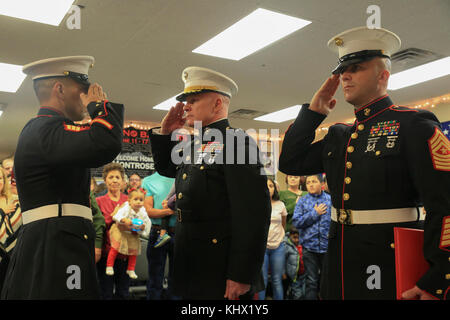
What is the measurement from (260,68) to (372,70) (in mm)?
4527

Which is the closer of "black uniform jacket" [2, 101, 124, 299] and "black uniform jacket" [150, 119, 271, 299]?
"black uniform jacket" [2, 101, 124, 299]

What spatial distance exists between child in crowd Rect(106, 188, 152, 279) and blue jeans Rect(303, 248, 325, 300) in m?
1.86

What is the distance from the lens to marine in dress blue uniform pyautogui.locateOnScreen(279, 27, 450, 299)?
4.86 feet

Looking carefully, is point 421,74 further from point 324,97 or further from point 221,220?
point 221,220

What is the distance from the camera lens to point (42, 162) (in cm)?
179

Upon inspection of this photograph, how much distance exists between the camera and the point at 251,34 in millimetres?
5031

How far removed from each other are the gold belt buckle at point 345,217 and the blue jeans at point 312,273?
3.09 m

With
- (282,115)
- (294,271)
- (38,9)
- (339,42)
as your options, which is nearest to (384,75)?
(339,42)

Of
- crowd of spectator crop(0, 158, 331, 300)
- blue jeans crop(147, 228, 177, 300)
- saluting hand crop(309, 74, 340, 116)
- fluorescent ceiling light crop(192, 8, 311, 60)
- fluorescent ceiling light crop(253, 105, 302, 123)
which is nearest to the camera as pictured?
saluting hand crop(309, 74, 340, 116)

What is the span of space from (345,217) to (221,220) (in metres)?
0.61

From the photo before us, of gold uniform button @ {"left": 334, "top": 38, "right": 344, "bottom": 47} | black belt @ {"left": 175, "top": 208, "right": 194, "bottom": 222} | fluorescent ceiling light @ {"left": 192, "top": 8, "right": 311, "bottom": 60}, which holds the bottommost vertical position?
black belt @ {"left": 175, "top": 208, "right": 194, "bottom": 222}

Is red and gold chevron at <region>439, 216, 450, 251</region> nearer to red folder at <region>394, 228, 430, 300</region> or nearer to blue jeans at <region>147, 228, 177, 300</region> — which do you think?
red folder at <region>394, 228, 430, 300</region>

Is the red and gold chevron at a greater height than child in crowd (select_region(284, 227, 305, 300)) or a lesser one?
greater

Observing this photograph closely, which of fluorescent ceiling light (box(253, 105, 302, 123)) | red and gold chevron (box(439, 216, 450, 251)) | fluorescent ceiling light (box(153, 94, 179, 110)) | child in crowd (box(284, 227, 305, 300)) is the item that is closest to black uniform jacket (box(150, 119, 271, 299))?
red and gold chevron (box(439, 216, 450, 251))
